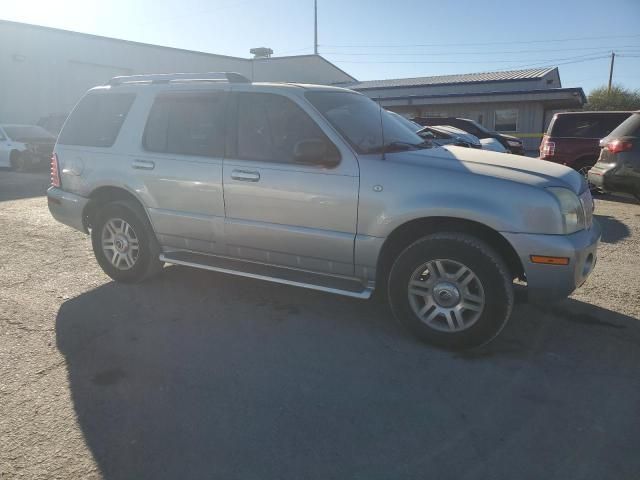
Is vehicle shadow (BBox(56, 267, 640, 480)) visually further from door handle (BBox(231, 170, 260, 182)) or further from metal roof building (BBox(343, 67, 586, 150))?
metal roof building (BBox(343, 67, 586, 150))

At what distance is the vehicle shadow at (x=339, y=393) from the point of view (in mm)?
2492

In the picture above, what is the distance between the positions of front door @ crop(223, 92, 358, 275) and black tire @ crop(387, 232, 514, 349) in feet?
1.51

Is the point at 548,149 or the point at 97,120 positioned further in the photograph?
the point at 548,149

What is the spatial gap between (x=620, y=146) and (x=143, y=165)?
20.8 feet

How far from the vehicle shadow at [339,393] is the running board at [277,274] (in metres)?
0.37

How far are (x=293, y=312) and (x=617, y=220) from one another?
6506 mm

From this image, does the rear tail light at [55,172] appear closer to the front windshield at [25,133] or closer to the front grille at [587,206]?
the front grille at [587,206]

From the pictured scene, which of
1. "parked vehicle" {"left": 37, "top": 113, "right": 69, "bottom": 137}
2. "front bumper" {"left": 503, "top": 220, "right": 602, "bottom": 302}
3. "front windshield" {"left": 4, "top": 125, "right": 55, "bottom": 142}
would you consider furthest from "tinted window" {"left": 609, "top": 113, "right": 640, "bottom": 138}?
"parked vehicle" {"left": 37, "top": 113, "right": 69, "bottom": 137}

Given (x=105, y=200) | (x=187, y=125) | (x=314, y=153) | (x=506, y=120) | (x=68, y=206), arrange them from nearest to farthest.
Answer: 1. (x=314, y=153)
2. (x=187, y=125)
3. (x=105, y=200)
4. (x=68, y=206)
5. (x=506, y=120)

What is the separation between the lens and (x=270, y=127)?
168 inches

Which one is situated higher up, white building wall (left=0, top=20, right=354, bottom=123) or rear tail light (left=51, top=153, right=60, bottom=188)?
white building wall (left=0, top=20, right=354, bottom=123)

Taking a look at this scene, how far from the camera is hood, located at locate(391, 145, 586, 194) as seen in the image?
3496 millimetres

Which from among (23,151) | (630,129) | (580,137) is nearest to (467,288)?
(630,129)

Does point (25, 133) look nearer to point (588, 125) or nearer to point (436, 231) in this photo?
point (588, 125)
